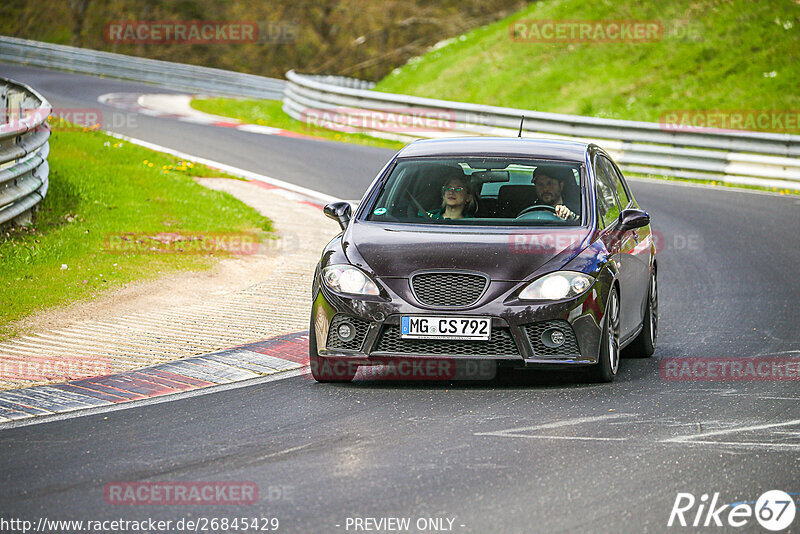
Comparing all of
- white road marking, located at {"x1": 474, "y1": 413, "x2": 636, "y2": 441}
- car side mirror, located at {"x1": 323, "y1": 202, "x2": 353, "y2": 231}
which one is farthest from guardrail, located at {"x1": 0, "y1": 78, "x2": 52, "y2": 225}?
white road marking, located at {"x1": 474, "y1": 413, "x2": 636, "y2": 441}

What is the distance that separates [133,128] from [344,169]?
603 cm

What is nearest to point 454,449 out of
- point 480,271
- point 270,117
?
point 480,271

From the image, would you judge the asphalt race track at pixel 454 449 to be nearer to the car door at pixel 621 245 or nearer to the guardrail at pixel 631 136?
the car door at pixel 621 245

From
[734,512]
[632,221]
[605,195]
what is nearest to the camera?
[734,512]

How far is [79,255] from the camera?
12734mm

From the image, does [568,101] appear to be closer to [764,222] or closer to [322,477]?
[764,222]

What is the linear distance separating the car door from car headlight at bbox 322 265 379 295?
168cm

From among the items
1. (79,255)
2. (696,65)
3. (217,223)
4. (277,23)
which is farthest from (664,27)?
(277,23)

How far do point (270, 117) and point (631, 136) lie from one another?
1059 centimetres

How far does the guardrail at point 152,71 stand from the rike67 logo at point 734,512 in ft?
113

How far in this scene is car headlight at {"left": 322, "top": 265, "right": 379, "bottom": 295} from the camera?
312 inches

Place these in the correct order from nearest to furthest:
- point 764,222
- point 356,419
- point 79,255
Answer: point 356,419, point 79,255, point 764,222

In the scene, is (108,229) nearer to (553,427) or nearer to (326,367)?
(326,367)

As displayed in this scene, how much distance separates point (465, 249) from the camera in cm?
798
